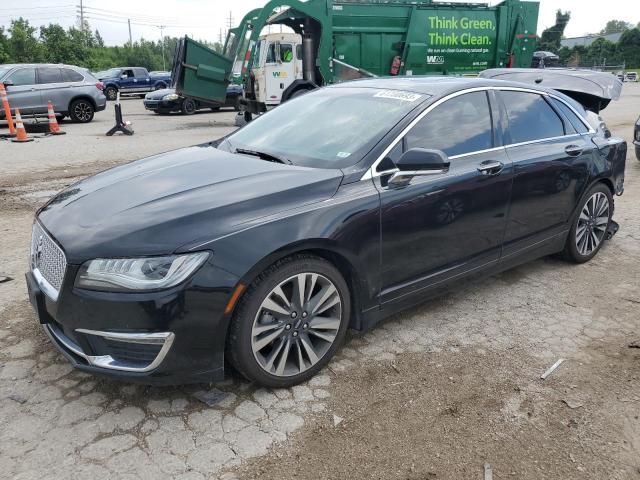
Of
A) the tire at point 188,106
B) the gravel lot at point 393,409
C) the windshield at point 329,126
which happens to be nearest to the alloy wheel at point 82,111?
the tire at point 188,106

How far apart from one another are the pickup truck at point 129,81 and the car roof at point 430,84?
2735 cm

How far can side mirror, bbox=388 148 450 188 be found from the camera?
2.99m

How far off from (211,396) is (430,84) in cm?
249

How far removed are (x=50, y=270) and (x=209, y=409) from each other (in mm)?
1068

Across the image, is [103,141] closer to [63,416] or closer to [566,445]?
[63,416]

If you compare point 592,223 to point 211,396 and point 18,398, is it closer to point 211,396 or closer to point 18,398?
point 211,396

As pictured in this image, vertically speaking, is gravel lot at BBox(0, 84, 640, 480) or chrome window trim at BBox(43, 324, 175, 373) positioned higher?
chrome window trim at BBox(43, 324, 175, 373)

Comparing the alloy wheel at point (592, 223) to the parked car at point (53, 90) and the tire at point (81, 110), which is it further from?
the tire at point (81, 110)

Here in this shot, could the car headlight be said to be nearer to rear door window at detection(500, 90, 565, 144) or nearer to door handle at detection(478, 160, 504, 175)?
door handle at detection(478, 160, 504, 175)

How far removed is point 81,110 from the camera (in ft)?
50.7

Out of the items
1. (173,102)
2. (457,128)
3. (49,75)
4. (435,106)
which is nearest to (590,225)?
(457,128)

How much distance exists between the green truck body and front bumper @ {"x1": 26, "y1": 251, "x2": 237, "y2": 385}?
12.5 m

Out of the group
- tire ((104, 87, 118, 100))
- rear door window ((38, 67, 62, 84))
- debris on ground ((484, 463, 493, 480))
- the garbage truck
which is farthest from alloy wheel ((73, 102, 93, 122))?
debris on ground ((484, 463, 493, 480))

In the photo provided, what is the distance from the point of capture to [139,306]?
2.37m
